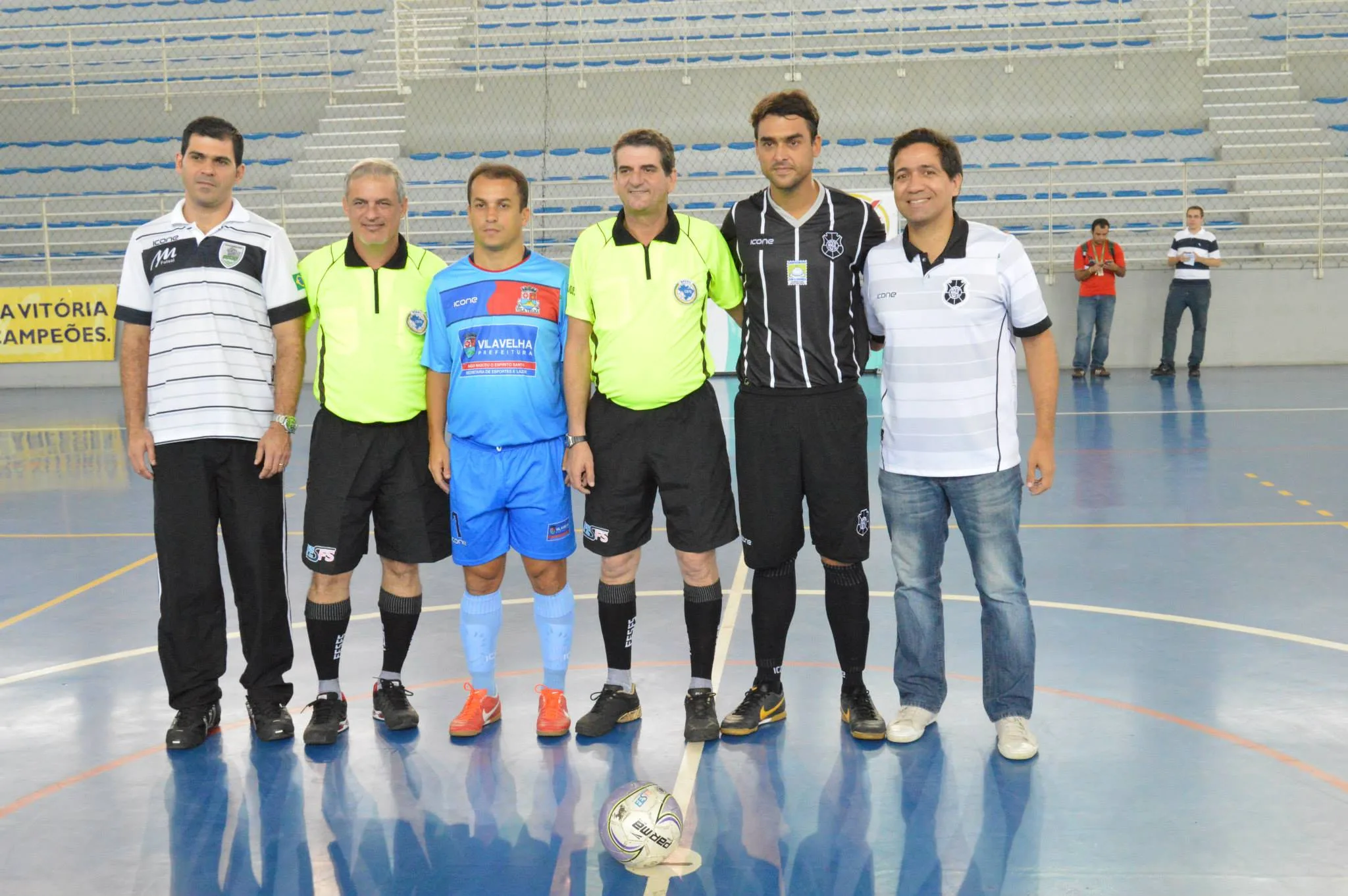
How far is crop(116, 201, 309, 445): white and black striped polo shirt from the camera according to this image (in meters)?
4.02

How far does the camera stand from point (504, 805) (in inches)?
141

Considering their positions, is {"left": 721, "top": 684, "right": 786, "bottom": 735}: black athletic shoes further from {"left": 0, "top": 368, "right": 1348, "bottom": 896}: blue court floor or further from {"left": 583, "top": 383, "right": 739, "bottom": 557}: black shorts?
{"left": 583, "top": 383, "right": 739, "bottom": 557}: black shorts

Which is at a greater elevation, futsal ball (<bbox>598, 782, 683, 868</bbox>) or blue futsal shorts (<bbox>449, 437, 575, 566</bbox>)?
blue futsal shorts (<bbox>449, 437, 575, 566</bbox>)

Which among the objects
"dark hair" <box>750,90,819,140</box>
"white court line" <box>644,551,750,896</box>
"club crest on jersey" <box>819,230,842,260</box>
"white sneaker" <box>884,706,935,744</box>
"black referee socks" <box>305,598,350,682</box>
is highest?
"dark hair" <box>750,90,819,140</box>

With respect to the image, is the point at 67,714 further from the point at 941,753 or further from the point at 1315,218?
the point at 1315,218

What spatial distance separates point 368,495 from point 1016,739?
2214 millimetres

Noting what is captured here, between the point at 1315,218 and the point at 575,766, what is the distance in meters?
16.2

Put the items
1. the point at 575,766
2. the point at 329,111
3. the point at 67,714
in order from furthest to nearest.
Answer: the point at 329,111 < the point at 67,714 < the point at 575,766

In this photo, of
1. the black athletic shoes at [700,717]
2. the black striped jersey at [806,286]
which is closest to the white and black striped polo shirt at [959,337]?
the black striped jersey at [806,286]

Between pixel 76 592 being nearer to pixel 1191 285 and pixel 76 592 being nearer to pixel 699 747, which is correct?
pixel 699 747

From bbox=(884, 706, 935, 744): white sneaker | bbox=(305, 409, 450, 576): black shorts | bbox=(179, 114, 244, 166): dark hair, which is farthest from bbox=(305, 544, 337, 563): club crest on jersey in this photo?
bbox=(884, 706, 935, 744): white sneaker

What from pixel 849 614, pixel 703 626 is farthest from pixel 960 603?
pixel 703 626

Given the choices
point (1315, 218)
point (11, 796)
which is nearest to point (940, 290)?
point (11, 796)

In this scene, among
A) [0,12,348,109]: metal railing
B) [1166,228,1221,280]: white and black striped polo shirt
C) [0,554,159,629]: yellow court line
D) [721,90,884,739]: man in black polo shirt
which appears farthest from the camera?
[0,12,348,109]: metal railing
